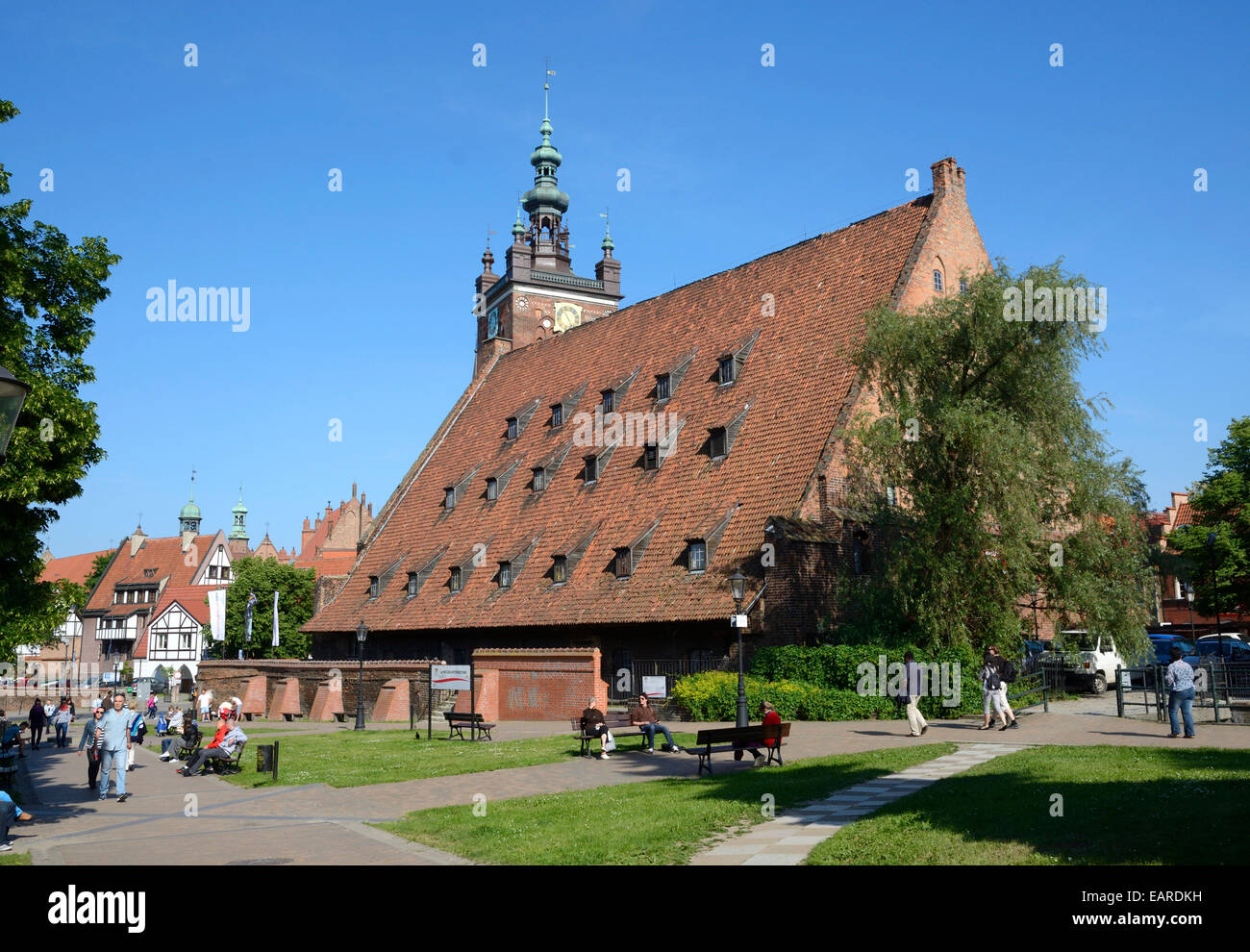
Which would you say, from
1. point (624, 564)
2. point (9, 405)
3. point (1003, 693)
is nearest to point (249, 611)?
point (624, 564)

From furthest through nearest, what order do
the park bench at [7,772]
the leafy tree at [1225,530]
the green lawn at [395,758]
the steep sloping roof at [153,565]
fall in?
the steep sloping roof at [153,565] → the leafy tree at [1225,530] → the park bench at [7,772] → the green lawn at [395,758]

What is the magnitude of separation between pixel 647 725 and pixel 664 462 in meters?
15.3

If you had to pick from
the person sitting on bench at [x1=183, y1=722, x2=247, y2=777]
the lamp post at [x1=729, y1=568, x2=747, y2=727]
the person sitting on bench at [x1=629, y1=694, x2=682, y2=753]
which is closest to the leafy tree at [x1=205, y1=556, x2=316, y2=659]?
the person sitting on bench at [x1=183, y1=722, x2=247, y2=777]

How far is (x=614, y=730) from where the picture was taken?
25.0 m

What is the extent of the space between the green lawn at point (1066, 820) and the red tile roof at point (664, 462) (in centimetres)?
1509

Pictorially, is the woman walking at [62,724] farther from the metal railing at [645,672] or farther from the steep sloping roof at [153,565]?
the steep sloping roof at [153,565]

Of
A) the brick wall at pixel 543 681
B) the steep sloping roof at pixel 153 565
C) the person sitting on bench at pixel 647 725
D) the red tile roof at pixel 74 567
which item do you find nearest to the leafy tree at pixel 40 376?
the person sitting on bench at pixel 647 725

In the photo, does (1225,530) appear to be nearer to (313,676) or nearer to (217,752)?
(313,676)

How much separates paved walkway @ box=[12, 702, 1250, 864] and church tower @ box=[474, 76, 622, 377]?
3872 cm

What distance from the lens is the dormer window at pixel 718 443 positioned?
111 ft

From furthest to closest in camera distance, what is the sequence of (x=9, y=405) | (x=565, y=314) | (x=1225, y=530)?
1. (x=565, y=314)
2. (x=1225, y=530)
3. (x=9, y=405)

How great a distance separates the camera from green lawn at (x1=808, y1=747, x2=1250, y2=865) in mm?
9336
